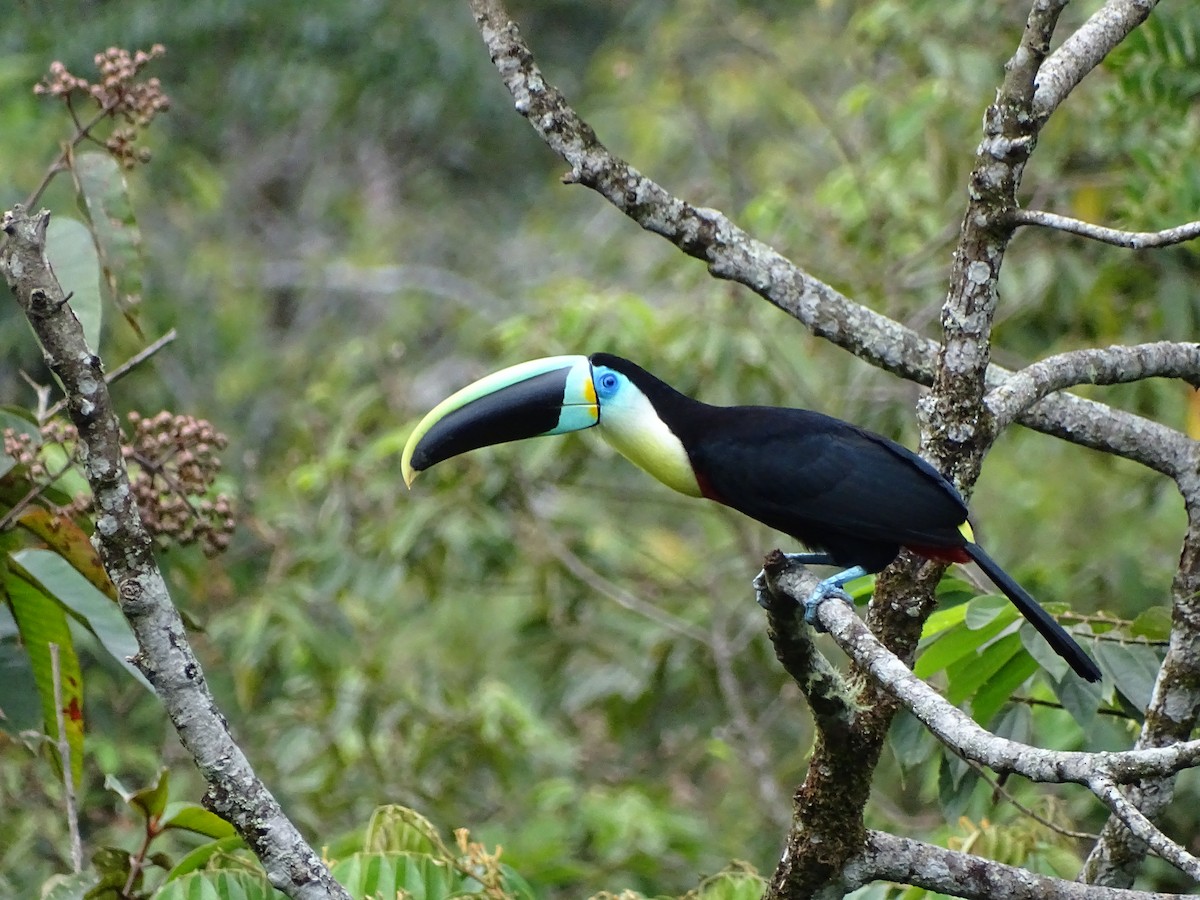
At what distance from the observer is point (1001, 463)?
719 cm

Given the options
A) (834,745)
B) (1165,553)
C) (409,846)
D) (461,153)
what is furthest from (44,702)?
(461,153)

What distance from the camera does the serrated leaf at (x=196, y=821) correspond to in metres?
2.64

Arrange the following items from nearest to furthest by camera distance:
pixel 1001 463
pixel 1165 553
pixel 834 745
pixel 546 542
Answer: pixel 834 745 < pixel 546 542 < pixel 1165 553 < pixel 1001 463

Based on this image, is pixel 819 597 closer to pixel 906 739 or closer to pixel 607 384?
pixel 906 739

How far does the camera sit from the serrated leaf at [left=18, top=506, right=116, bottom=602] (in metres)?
2.85

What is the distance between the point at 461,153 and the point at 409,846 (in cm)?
781

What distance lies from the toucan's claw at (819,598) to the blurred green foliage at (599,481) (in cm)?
62

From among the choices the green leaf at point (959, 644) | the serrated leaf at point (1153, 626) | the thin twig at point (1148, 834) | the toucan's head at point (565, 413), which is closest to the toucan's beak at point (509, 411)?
the toucan's head at point (565, 413)

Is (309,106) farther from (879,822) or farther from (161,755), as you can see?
(879,822)

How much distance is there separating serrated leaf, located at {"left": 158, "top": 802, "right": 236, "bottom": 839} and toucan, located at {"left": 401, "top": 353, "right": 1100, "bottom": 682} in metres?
0.75

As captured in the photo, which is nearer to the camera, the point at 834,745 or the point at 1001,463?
the point at 834,745

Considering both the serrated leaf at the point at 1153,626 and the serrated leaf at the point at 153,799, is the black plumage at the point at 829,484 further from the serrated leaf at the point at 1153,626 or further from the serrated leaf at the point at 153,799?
the serrated leaf at the point at 153,799

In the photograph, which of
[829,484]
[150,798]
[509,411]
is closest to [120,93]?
[509,411]

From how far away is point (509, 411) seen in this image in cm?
307
